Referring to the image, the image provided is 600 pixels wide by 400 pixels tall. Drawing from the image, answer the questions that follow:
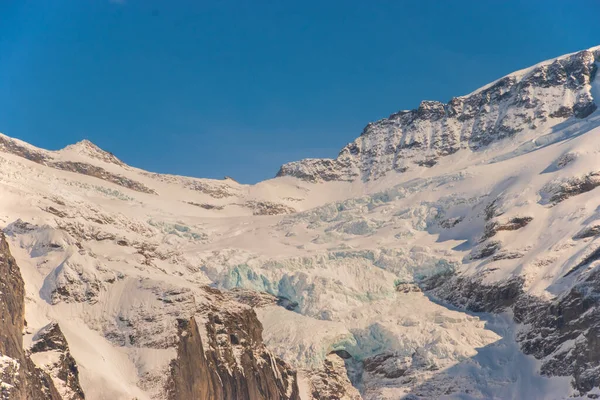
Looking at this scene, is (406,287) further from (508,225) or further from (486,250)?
(508,225)

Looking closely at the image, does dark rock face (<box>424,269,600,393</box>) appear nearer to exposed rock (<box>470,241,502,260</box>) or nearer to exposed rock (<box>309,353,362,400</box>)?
exposed rock (<box>470,241,502,260</box>)

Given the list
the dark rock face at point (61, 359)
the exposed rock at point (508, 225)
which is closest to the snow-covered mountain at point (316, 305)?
the dark rock face at point (61, 359)

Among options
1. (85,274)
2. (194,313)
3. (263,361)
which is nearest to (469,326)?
(263,361)

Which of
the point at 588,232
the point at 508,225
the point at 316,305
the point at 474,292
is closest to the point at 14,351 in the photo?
the point at 316,305

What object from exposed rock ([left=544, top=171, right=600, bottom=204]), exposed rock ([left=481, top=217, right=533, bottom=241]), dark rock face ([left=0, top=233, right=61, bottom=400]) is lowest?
dark rock face ([left=0, top=233, right=61, bottom=400])

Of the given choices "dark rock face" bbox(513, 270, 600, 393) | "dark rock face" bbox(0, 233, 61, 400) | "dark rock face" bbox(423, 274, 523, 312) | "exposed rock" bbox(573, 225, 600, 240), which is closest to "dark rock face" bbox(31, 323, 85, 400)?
"dark rock face" bbox(0, 233, 61, 400)

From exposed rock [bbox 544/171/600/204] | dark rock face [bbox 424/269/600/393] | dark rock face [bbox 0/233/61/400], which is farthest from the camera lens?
exposed rock [bbox 544/171/600/204]
